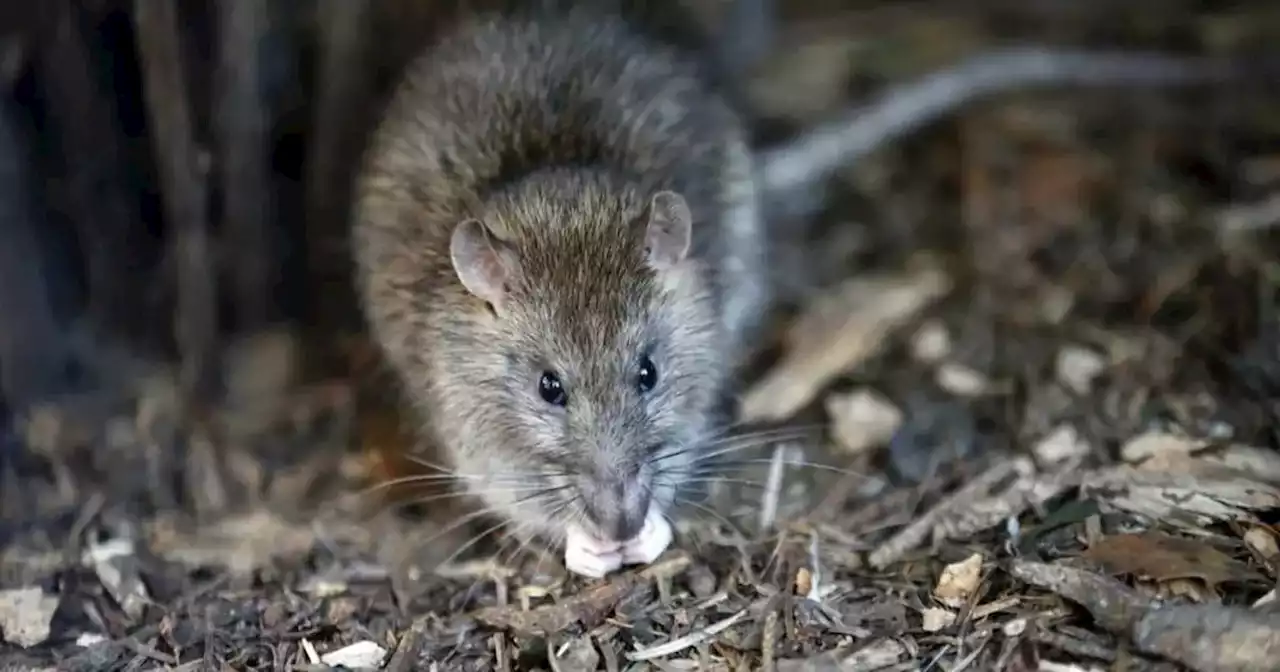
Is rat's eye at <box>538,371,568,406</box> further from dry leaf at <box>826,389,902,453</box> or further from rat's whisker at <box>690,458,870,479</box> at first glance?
dry leaf at <box>826,389,902,453</box>

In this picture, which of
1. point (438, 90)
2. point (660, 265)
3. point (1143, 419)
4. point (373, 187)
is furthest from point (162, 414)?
point (1143, 419)

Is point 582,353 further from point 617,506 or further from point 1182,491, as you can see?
point 1182,491

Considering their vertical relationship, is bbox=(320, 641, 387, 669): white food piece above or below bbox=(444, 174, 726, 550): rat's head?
below

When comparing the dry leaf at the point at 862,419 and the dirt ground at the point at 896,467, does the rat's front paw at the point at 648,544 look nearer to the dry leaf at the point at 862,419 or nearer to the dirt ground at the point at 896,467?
the dirt ground at the point at 896,467

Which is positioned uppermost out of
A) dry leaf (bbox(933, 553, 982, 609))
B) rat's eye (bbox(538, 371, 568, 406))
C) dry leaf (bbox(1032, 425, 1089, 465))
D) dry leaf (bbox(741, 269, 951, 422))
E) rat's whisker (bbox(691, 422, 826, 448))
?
rat's eye (bbox(538, 371, 568, 406))

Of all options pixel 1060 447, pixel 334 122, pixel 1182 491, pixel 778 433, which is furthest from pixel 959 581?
pixel 334 122

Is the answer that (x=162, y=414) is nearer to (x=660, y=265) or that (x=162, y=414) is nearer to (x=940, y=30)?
(x=660, y=265)

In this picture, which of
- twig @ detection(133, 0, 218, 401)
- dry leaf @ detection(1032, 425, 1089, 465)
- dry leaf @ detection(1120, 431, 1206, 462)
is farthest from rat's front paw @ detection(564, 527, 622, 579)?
twig @ detection(133, 0, 218, 401)
